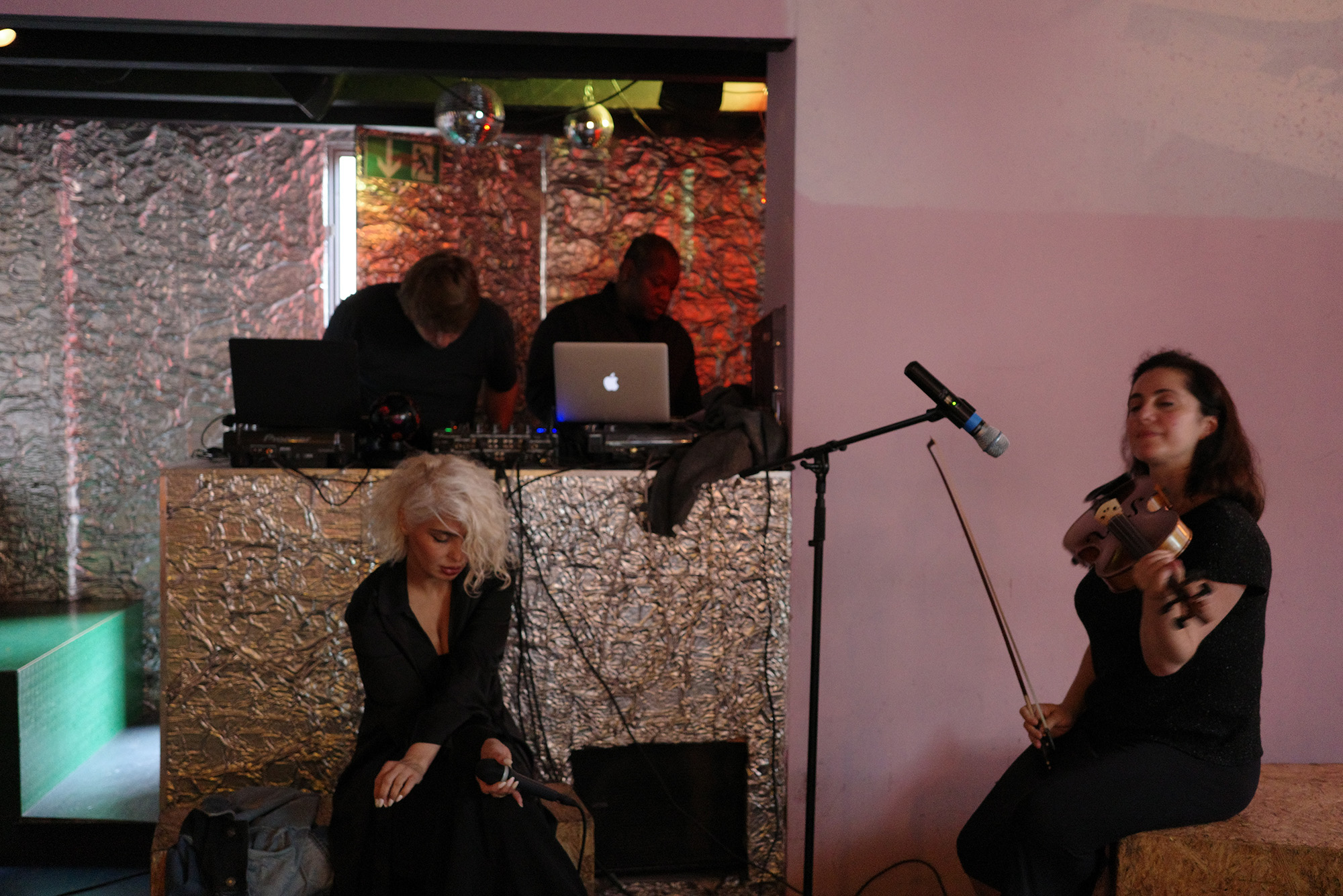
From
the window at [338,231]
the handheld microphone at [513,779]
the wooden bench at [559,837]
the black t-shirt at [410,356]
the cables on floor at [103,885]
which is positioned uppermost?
the window at [338,231]

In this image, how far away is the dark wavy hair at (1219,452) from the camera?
2.03 m

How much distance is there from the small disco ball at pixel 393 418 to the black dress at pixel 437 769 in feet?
1.57

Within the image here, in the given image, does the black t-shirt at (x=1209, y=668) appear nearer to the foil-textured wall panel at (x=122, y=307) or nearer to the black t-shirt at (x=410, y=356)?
the black t-shirt at (x=410, y=356)

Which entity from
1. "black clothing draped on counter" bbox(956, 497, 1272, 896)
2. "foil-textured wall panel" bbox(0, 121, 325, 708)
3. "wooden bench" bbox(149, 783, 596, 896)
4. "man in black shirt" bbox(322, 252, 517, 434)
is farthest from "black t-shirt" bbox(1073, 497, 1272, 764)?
"foil-textured wall panel" bbox(0, 121, 325, 708)

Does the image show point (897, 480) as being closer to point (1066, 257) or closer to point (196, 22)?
point (1066, 257)

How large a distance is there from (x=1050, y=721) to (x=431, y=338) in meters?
2.28

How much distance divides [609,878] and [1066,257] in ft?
6.83

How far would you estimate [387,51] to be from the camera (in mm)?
→ 2916

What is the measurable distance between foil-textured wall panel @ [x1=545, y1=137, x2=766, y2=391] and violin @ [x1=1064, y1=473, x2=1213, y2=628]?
2422mm

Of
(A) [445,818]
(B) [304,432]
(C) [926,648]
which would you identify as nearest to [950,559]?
(C) [926,648]

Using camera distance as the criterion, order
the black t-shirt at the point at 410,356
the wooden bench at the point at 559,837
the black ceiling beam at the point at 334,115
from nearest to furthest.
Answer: the wooden bench at the point at 559,837 → the black t-shirt at the point at 410,356 → the black ceiling beam at the point at 334,115

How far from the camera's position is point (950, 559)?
9.01ft

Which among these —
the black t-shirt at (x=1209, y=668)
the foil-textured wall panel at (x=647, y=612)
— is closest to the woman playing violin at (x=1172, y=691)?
the black t-shirt at (x=1209, y=668)

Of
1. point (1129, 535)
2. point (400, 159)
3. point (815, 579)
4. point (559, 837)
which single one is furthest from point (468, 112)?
point (1129, 535)
